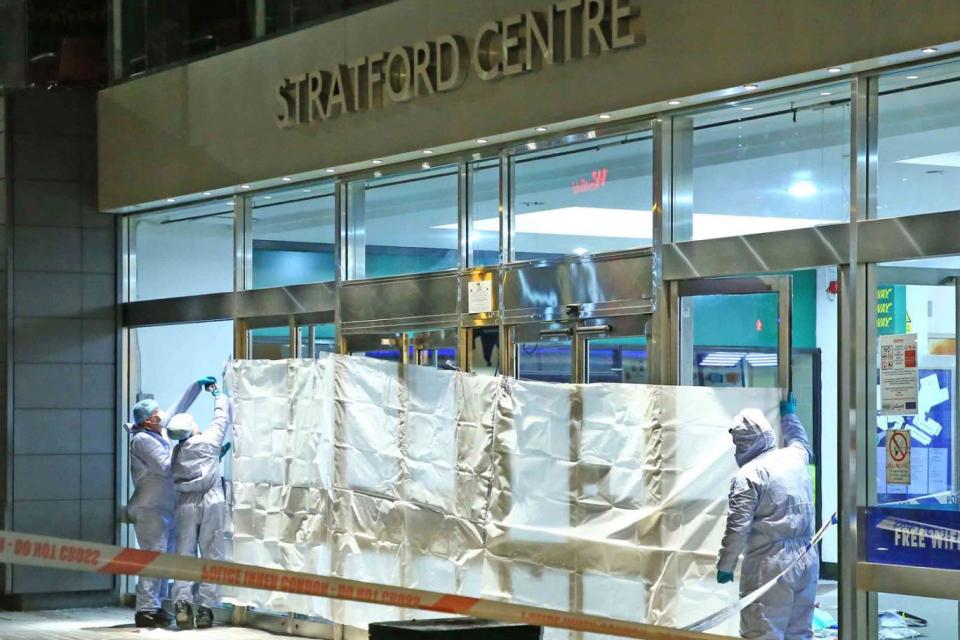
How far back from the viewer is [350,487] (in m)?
9.38

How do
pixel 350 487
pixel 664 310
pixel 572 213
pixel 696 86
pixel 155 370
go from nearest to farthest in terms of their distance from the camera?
pixel 696 86 → pixel 664 310 → pixel 572 213 → pixel 350 487 → pixel 155 370

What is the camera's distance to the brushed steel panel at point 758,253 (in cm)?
687

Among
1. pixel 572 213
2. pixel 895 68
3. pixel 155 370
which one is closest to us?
pixel 895 68

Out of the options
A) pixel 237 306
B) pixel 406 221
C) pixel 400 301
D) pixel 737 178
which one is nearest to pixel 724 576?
pixel 737 178

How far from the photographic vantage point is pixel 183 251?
12156mm

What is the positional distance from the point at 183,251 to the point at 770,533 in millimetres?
6602

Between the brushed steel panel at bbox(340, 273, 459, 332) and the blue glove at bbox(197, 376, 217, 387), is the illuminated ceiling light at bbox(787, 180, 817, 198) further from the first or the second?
the blue glove at bbox(197, 376, 217, 387)

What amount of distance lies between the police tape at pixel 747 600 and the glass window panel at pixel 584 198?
1.80 meters

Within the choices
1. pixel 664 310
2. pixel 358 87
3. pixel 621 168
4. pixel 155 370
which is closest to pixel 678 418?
pixel 664 310

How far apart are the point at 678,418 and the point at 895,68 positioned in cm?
194

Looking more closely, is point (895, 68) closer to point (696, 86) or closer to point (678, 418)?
point (696, 86)

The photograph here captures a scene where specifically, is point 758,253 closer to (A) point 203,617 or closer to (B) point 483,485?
(B) point 483,485

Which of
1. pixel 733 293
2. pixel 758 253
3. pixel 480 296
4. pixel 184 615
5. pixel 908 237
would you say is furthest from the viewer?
pixel 184 615

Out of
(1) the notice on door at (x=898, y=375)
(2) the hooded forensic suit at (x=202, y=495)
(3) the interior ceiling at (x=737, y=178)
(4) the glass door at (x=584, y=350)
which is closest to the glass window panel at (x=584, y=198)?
(3) the interior ceiling at (x=737, y=178)
